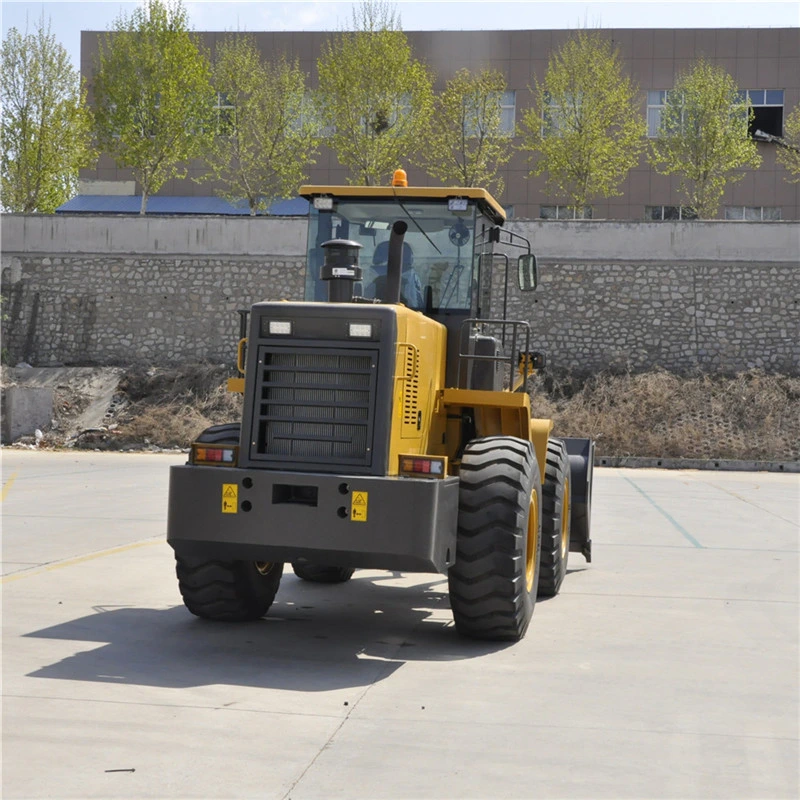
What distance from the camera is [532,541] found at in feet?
28.9

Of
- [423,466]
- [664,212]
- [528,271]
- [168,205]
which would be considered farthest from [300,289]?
[423,466]

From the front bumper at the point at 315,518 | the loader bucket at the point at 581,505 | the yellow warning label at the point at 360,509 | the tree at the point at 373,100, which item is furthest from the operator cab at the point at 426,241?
the tree at the point at 373,100

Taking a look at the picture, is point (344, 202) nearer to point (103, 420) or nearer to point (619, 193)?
point (103, 420)

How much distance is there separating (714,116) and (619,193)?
4323mm

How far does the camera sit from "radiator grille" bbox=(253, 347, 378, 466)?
24.9 feet

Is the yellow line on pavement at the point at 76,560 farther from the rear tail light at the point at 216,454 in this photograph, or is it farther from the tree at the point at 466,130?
the tree at the point at 466,130

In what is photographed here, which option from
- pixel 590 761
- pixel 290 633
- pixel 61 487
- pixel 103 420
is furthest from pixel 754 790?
pixel 103 420

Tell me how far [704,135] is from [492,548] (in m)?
38.1

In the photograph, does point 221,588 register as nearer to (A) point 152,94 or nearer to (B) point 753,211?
(A) point 152,94

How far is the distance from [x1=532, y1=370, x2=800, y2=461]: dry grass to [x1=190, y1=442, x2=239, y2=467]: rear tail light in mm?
21185

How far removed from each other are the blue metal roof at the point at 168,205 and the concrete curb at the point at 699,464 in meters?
21.5

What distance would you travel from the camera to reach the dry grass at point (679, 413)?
92.2ft

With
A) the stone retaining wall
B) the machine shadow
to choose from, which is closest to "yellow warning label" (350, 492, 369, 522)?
the machine shadow

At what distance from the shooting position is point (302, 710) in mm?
6215
